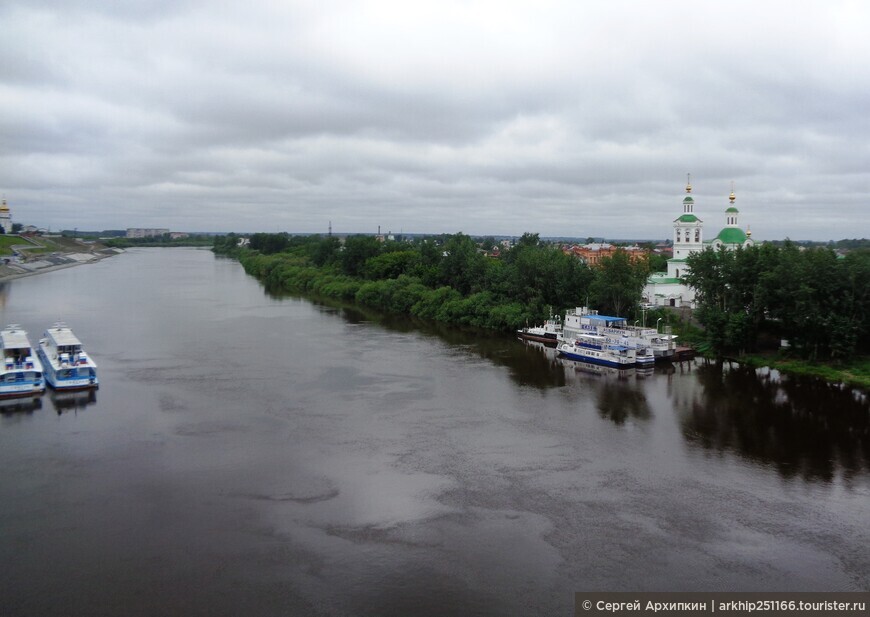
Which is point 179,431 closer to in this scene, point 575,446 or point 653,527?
point 575,446

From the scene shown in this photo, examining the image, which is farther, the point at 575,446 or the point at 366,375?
the point at 366,375

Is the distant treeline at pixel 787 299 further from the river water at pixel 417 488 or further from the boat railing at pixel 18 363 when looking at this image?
the boat railing at pixel 18 363

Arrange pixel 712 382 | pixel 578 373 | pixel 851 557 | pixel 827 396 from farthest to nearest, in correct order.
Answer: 1. pixel 578 373
2. pixel 712 382
3. pixel 827 396
4. pixel 851 557

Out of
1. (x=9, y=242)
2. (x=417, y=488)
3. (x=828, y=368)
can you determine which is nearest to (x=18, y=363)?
(x=417, y=488)

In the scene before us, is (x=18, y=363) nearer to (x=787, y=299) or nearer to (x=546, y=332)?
(x=546, y=332)

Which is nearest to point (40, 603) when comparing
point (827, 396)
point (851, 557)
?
point (851, 557)

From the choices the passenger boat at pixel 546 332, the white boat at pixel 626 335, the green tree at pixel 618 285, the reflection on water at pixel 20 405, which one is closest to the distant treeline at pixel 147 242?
the passenger boat at pixel 546 332
